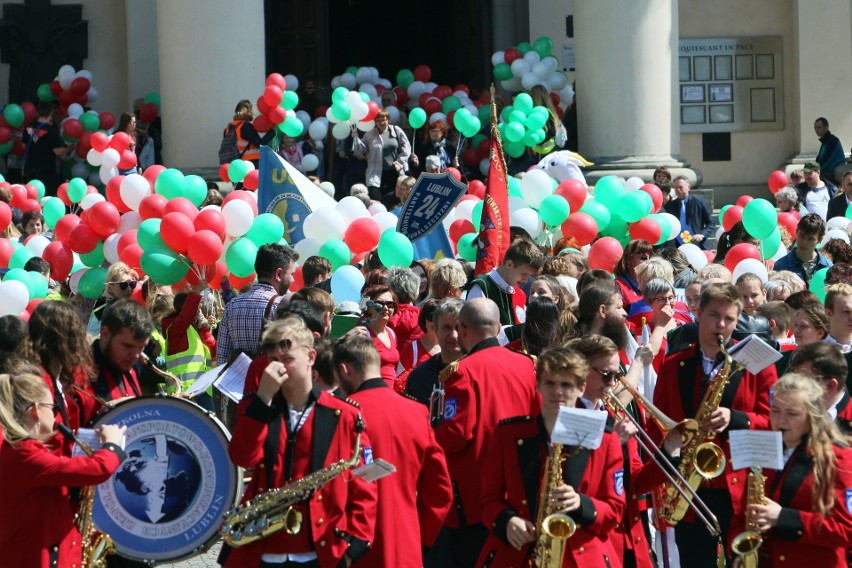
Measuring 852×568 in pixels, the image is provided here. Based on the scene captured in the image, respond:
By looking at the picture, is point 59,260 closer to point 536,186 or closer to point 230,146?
point 536,186

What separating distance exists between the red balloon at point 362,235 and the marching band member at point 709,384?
4.67 metres

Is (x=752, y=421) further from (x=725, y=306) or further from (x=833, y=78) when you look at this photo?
(x=833, y=78)

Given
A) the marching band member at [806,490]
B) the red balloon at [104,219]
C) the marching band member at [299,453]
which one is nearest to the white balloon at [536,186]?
the red balloon at [104,219]

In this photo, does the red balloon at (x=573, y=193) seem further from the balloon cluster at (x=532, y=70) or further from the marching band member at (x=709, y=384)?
the balloon cluster at (x=532, y=70)

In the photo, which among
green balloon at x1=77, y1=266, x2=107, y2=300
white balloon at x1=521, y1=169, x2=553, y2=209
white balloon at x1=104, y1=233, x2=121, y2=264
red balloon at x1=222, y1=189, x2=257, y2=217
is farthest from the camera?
white balloon at x1=521, y1=169, x2=553, y2=209

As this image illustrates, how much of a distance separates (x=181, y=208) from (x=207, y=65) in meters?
6.17

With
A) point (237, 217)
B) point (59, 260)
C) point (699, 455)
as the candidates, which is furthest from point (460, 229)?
point (699, 455)

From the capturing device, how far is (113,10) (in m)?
21.2

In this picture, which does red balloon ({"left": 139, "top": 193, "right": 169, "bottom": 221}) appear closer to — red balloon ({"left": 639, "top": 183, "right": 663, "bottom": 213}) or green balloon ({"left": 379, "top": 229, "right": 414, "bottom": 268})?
green balloon ({"left": 379, "top": 229, "right": 414, "bottom": 268})

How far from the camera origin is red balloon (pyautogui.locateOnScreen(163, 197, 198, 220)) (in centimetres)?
1092

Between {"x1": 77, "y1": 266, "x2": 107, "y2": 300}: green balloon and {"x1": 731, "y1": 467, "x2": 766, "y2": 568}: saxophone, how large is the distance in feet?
20.9

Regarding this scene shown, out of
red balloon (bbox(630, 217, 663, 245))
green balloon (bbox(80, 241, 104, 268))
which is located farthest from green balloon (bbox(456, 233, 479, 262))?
green balloon (bbox(80, 241, 104, 268))

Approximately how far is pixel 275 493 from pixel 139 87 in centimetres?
1574

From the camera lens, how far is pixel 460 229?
12.6 metres
